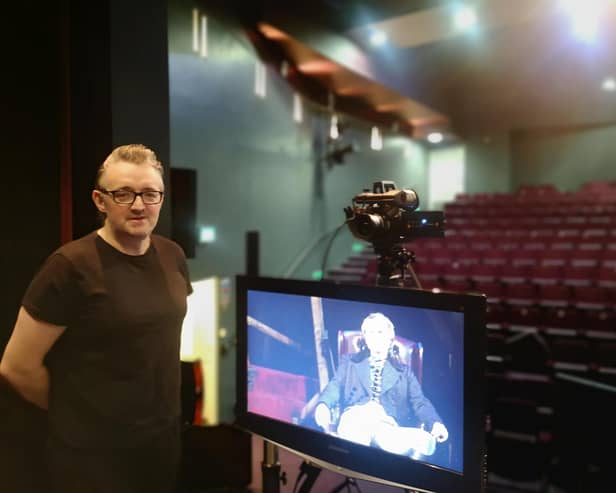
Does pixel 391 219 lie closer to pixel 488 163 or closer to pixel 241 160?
pixel 241 160

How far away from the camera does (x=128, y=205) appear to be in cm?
115

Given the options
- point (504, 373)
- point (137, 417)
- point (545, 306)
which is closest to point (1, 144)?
point (137, 417)

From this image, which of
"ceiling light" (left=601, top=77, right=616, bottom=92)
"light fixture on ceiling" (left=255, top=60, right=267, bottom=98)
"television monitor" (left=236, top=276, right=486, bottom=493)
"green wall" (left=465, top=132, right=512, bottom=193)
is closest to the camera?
"television monitor" (left=236, top=276, right=486, bottom=493)

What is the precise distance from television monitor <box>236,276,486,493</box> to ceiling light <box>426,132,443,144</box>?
9.10 meters

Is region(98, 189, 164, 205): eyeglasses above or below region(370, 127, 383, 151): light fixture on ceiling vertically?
below

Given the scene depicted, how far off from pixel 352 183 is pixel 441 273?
2.20 metres

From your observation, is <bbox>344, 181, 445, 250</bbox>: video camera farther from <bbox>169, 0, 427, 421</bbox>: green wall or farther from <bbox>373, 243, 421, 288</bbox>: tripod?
<bbox>169, 0, 427, 421</bbox>: green wall

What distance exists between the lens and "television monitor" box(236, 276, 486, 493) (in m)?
0.98

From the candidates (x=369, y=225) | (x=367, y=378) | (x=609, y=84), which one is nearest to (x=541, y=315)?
(x=369, y=225)

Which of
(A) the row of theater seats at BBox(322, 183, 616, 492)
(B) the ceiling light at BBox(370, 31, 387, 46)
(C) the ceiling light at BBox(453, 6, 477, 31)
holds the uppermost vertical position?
(C) the ceiling light at BBox(453, 6, 477, 31)

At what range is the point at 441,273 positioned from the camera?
548cm

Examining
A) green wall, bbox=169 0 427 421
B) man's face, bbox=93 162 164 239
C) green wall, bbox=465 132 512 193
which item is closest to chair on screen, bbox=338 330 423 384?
man's face, bbox=93 162 164 239

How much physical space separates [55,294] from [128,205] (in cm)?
25

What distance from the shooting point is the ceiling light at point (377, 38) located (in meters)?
6.37
